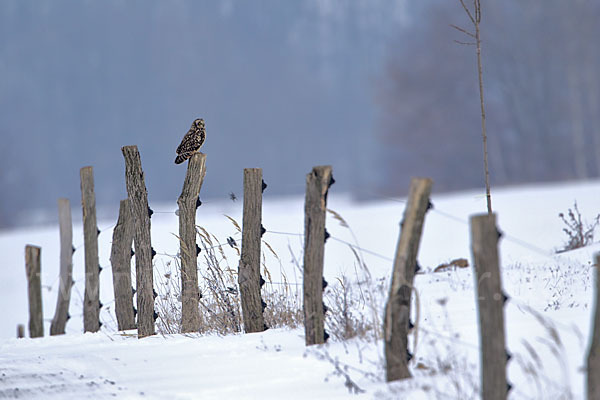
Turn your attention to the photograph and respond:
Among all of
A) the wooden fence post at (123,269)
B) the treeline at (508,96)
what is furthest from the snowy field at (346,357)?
the treeline at (508,96)

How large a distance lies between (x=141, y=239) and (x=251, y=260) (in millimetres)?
993

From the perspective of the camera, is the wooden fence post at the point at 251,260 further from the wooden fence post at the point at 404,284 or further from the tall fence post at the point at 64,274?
the tall fence post at the point at 64,274

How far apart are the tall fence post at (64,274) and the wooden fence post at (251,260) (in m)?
3.30

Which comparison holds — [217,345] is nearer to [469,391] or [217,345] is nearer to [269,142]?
[469,391]

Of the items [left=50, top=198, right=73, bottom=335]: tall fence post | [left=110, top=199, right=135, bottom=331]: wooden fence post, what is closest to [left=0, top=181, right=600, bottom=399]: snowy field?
[left=110, top=199, right=135, bottom=331]: wooden fence post

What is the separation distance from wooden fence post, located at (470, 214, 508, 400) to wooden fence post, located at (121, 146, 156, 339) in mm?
3303

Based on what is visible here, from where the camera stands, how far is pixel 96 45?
3784 inches

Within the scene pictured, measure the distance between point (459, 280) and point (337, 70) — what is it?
276 ft

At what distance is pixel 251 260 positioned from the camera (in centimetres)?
578

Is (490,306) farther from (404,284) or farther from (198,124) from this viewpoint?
(198,124)

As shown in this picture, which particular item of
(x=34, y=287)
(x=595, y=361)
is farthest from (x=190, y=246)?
(x=595, y=361)

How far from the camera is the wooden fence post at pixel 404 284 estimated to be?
4.00 meters

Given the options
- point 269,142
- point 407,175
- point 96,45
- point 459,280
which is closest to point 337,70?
point 269,142

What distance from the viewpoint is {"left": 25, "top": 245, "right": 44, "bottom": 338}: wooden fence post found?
317 inches
